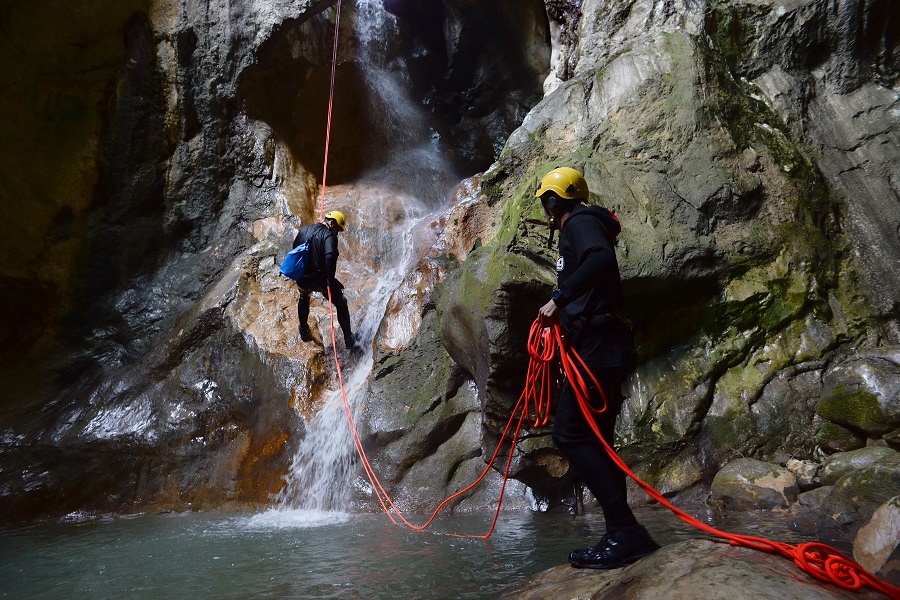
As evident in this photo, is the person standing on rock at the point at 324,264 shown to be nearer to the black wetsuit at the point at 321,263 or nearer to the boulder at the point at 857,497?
the black wetsuit at the point at 321,263

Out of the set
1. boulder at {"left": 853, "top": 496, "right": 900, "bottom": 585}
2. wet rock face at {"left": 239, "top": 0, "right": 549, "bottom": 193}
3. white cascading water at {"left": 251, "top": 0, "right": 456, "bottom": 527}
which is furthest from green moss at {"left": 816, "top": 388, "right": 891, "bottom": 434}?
wet rock face at {"left": 239, "top": 0, "right": 549, "bottom": 193}

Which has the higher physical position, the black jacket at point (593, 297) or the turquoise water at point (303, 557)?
the black jacket at point (593, 297)

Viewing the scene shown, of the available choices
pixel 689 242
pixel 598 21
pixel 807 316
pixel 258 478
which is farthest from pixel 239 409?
pixel 598 21

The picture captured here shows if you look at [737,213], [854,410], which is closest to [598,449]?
[854,410]

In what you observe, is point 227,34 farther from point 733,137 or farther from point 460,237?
point 733,137

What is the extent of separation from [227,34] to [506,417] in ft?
26.8

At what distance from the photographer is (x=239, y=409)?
277 inches

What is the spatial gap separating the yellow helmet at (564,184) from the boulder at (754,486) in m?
2.59

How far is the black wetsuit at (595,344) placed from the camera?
2.69 m

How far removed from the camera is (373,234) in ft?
31.1

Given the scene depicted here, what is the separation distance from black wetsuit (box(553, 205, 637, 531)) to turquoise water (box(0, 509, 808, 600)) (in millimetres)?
742

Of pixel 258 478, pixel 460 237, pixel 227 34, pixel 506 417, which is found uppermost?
pixel 227 34

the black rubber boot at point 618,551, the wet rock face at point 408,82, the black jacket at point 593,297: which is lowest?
the black rubber boot at point 618,551

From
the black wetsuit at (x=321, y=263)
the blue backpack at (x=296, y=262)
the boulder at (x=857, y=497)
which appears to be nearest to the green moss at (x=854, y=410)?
the boulder at (x=857, y=497)
